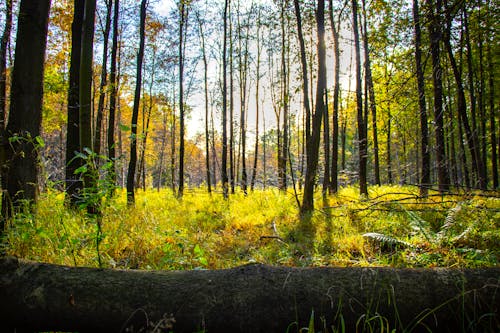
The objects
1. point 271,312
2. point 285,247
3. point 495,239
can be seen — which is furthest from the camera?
point 285,247

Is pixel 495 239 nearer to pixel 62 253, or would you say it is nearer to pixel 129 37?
pixel 62 253

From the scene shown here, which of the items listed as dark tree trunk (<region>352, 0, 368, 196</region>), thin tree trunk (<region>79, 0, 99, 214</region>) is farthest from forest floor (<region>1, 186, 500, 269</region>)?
dark tree trunk (<region>352, 0, 368, 196</region>)

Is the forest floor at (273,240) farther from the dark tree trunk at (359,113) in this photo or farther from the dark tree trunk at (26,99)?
the dark tree trunk at (359,113)

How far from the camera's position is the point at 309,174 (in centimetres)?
687

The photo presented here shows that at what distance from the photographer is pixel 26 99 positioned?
3.51m

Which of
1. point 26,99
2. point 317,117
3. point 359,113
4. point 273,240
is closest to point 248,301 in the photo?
point 273,240

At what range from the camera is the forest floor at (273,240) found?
9.30 ft

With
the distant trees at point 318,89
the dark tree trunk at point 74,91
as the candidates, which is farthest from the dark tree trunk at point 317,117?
the dark tree trunk at point 74,91

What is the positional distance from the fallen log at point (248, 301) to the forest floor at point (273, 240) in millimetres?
359

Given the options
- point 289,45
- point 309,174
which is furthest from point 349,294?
point 289,45

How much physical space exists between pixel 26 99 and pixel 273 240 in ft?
13.4

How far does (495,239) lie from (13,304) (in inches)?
198

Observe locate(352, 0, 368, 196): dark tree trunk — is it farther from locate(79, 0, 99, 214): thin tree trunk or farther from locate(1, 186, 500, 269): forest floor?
locate(79, 0, 99, 214): thin tree trunk

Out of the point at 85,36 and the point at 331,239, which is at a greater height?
the point at 85,36
